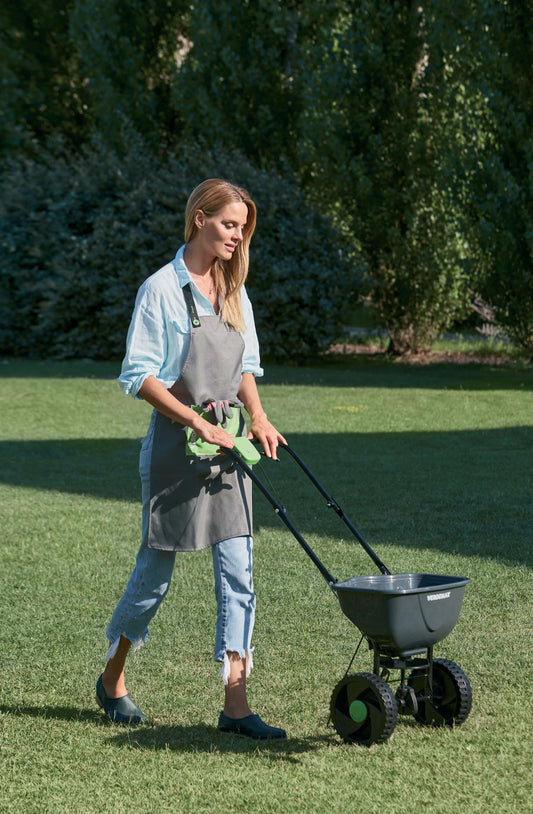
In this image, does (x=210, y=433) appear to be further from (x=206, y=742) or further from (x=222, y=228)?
(x=206, y=742)

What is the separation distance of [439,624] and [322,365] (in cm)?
1742

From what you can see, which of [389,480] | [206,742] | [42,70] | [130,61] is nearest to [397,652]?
[206,742]

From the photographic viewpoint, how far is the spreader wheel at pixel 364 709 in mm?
3639

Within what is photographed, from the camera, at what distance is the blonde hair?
3855mm

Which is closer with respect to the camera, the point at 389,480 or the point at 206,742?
the point at 206,742

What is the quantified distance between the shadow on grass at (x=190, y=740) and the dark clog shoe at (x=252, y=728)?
19 millimetres

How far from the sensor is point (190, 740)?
12.6ft

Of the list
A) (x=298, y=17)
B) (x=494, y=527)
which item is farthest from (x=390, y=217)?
(x=494, y=527)

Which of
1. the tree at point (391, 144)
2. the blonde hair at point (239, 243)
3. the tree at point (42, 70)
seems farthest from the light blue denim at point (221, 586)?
the tree at point (42, 70)

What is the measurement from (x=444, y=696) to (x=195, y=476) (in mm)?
1194

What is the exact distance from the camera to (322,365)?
21.0 metres

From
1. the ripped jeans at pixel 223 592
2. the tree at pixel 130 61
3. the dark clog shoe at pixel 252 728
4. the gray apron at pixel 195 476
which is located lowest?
the dark clog shoe at pixel 252 728

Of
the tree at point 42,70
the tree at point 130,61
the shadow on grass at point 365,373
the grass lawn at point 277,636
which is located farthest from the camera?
the tree at point 42,70

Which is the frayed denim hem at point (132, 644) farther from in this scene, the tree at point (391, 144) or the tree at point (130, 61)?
the tree at point (130, 61)
